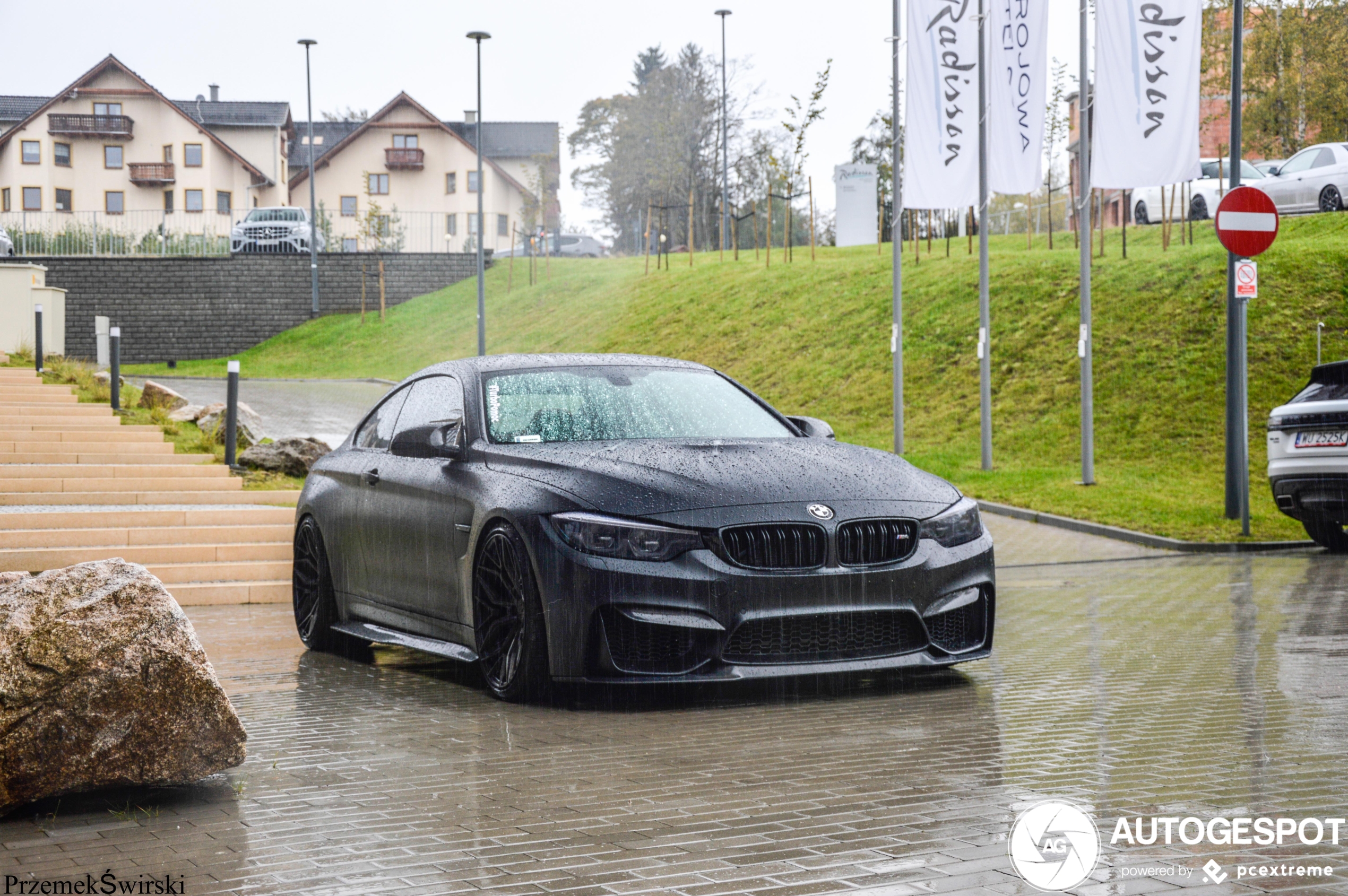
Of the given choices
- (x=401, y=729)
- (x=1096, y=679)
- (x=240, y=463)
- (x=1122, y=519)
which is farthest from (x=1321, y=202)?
(x=401, y=729)

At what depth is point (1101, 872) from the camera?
4102 mm

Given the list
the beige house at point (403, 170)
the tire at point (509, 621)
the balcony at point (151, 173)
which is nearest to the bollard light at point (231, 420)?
the tire at point (509, 621)

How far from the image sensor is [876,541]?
6.67 metres

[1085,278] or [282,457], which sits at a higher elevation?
[1085,278]

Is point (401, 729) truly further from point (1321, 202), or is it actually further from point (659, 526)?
point (1321, 202)

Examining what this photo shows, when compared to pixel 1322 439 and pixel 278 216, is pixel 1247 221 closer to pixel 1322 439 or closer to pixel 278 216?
pixel 1322 439

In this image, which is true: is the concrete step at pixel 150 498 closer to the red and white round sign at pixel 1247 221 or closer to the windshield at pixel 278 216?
the red and white round sign at pixel 1247 221

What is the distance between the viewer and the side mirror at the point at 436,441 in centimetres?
737

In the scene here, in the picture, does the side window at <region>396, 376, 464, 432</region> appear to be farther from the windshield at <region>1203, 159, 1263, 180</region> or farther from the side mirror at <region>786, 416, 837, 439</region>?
the windshield at <region>1203, 159, 1263, 180</region>

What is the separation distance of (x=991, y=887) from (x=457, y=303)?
1879 inches

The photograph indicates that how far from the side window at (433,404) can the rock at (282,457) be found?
26.2 ft

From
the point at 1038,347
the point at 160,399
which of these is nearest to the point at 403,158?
the point at 1038,347

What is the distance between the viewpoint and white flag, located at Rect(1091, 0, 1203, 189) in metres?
18.6

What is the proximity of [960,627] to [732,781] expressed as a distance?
6.93 ft
